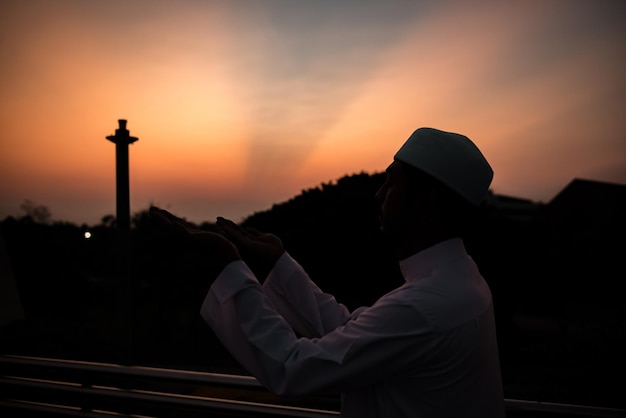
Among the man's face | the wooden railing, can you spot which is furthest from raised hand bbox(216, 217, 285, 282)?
the wooden railing

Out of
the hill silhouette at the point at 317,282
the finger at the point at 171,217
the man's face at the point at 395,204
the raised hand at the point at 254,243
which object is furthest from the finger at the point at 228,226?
the hill silhouette at the point at 317,282

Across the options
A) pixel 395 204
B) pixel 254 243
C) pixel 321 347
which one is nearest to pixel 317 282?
pixel 254 243

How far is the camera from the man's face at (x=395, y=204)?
1586mm

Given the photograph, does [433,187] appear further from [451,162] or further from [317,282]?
[317,282]

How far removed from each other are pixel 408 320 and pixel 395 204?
34cm

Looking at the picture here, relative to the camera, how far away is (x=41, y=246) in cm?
2161

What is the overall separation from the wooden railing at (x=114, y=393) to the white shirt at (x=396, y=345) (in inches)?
42.6

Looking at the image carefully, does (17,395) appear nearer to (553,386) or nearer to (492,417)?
(492,417)

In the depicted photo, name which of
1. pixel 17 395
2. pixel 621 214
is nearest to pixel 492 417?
pixel 17 395

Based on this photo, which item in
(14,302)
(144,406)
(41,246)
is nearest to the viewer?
(144,406)

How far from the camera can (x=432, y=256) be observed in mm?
1566

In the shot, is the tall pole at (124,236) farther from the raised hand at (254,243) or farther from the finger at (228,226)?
the finger at (228,226)

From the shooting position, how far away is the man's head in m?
1.54

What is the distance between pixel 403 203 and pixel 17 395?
412 centimetres
